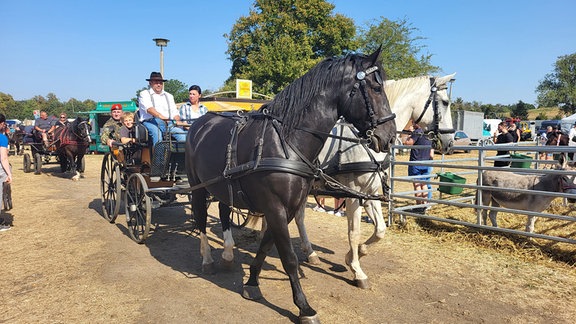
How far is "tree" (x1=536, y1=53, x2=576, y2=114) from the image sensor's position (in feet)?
183

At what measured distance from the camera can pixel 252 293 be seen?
371 cm

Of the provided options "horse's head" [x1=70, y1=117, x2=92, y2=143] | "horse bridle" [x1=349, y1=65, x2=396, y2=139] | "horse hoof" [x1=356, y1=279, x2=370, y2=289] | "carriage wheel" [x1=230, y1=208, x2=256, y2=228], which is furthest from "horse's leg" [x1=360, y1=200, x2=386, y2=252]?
"horse's head" [x1=70, y1=117, x2=92, y2=143]

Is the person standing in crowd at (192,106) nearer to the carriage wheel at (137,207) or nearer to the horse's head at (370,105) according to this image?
the carriage wheel at (137,207)

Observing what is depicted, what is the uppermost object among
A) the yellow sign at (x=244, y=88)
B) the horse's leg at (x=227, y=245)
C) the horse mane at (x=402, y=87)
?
the yellow sign at (x=244, y=88)

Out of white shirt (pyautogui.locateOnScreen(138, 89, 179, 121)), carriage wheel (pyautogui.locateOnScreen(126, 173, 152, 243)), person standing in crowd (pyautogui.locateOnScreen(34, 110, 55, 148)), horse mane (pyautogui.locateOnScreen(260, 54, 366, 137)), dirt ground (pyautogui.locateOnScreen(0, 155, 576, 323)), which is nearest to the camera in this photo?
horse mane (pyautogui.locateOnScreen(260, 54, 366, 137))

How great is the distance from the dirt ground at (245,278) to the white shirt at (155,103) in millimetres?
2045

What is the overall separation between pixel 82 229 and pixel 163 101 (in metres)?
2.76

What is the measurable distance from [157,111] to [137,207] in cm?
161

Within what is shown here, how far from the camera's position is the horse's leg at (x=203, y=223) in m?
4.51

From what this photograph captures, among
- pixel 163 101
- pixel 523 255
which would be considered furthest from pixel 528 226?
pixel 163 101

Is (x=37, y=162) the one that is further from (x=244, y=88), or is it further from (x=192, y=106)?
(x=244, y=88)

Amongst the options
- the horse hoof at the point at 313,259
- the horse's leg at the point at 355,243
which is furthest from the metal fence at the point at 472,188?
the horse hoof at the point at 313,259

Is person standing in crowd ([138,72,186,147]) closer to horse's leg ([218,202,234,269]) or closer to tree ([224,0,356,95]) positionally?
horse's leg ([218,202,234,269])

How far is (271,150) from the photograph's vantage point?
10.3 feet
